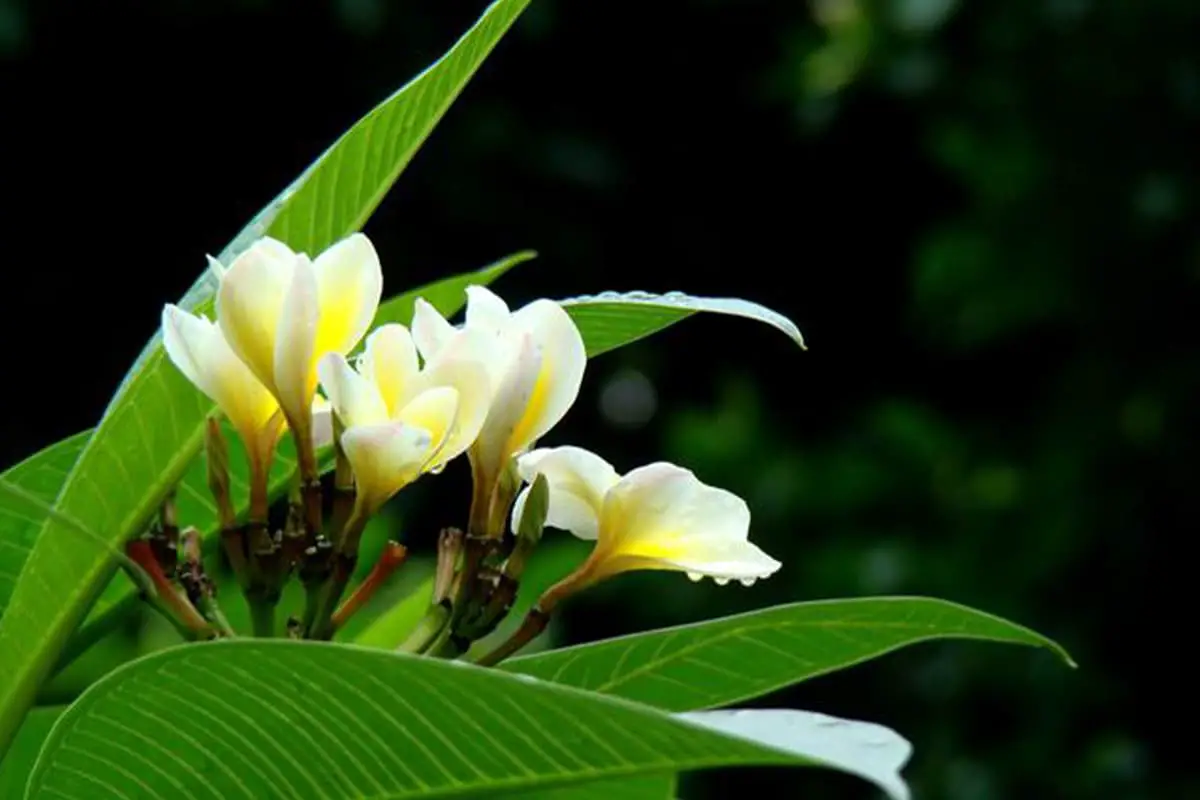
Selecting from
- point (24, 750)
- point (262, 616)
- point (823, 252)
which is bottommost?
point (823, 252)

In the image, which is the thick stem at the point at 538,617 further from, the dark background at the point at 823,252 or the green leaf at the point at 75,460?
the dark background at the point at 823,252

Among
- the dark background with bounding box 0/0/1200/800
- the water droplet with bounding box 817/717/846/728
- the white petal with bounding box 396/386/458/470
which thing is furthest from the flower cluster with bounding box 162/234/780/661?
the dark background with bounding box 0/0/1200/800

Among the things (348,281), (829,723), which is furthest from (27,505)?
(829,723)

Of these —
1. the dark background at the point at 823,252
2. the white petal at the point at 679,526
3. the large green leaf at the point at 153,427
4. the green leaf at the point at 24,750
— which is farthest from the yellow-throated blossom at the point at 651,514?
the dark background at the point at 823,252

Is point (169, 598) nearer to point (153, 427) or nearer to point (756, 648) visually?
point (153, 427)

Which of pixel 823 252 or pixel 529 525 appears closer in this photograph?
pixel 529 525

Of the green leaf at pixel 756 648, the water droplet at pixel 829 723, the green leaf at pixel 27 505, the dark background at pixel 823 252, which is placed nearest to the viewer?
the water droplet at pixel 829 723

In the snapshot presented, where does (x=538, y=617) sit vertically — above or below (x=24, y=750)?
above
